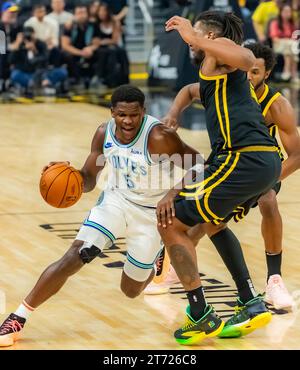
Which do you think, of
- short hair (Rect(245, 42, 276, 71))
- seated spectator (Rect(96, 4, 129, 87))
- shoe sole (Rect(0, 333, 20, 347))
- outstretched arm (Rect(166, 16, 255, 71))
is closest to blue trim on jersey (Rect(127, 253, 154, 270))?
shoe sole (Rect(0, 333, 20, 347))

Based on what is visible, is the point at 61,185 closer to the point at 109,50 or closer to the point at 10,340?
the point at 10,340

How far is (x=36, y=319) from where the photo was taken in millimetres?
6801

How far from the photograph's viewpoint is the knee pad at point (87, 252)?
6348 millimetres

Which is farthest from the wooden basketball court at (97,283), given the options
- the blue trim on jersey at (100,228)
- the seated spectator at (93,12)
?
the seated spectator at (93,12)

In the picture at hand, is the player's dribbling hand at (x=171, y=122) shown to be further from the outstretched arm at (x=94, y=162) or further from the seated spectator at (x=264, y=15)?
the seated spectator at (x=264, y=15)

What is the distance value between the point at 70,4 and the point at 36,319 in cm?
1585

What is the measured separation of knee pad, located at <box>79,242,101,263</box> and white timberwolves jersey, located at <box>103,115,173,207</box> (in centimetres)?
49

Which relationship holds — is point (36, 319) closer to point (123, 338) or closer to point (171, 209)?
point (123, 338)

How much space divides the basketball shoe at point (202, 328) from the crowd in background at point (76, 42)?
13.6 m

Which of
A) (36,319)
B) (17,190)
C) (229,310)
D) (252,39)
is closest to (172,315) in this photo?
(229,310)

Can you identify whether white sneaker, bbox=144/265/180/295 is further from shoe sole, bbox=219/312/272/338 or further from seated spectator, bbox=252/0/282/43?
seated spectator, bbox=252/0/282/43

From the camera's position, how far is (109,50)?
66.8 ft

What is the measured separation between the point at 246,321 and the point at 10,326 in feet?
4.43

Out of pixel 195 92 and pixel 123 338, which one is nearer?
pixel 123 338
